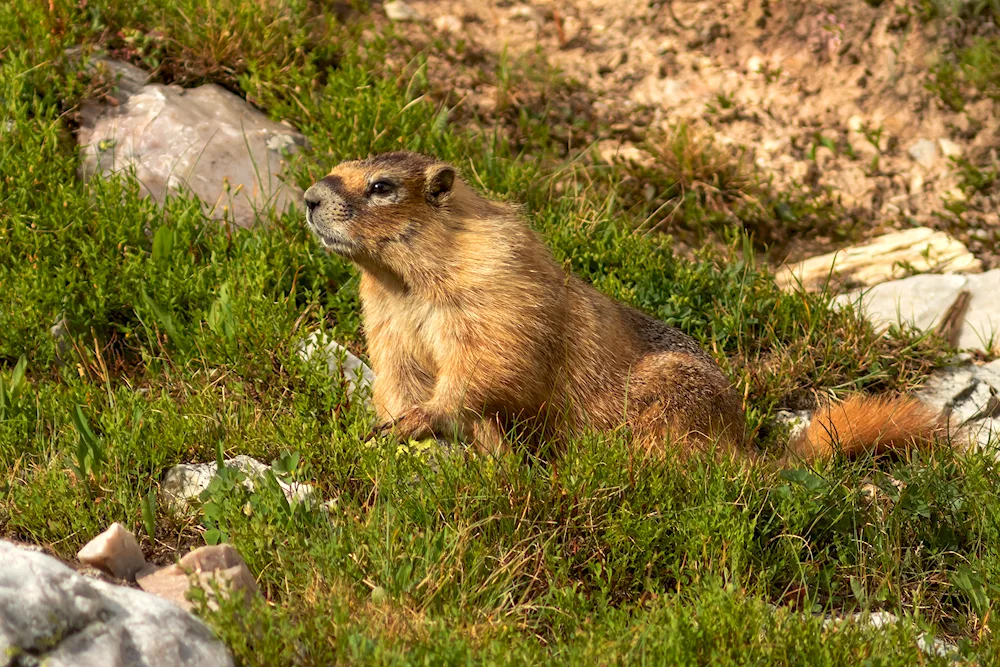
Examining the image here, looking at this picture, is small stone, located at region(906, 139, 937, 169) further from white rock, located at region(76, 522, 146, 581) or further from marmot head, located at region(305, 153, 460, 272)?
white rock, located at region(76, 522, 146, 581)

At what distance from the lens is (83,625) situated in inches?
130

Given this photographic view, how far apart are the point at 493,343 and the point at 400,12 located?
4.29 meters

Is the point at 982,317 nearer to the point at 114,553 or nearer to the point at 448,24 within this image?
the point at 448,24

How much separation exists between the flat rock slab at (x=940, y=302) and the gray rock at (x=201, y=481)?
370 cm

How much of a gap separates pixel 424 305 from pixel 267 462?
0.99 m

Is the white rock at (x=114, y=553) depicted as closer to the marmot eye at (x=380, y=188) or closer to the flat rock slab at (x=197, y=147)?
the marmot eye at (x=380, y=188)

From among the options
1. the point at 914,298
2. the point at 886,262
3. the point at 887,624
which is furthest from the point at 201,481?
the point at 886,262

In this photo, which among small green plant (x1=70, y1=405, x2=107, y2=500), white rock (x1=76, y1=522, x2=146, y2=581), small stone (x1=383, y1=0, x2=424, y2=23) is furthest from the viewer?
small stone (x1=383, y1=0, x2=424, y2=23)

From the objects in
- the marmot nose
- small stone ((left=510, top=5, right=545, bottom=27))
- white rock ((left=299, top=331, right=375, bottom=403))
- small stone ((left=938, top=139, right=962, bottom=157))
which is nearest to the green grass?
white rock ((left=299, top=331, right=375, bottom=403))

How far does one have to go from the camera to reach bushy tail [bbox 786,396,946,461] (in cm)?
530

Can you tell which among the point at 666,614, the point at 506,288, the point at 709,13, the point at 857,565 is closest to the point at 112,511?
the point at 506,288

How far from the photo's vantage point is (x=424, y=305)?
16.8 feet

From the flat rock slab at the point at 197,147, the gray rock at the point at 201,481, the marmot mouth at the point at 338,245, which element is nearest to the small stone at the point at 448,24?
the flat rock slab at the point at 197,147

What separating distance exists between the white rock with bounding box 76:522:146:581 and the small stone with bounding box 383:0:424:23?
5292 millimetres
